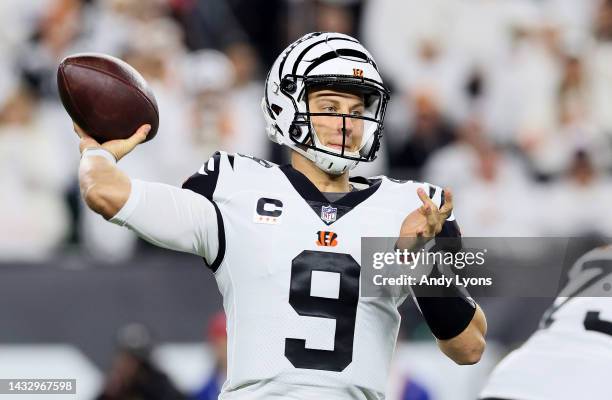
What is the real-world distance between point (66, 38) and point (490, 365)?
3964 mm

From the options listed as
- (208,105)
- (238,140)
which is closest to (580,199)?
Result: (238,140)

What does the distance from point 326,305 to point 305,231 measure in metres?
0.24

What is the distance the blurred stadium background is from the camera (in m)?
7.33

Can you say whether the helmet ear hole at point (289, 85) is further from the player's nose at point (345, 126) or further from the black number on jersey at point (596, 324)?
the black number on jersey at point (596, 324)

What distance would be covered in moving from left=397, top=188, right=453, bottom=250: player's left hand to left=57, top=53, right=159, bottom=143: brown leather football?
0.90 meters

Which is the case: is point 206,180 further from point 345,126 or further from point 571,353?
point 571,353

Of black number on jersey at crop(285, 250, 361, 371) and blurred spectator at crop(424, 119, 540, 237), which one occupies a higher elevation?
blurred spectator at crop(424, 119, 540, 237)

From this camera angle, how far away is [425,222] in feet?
12.2

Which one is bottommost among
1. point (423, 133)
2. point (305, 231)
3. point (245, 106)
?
point (305, 231)

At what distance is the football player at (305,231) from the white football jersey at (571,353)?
16cm

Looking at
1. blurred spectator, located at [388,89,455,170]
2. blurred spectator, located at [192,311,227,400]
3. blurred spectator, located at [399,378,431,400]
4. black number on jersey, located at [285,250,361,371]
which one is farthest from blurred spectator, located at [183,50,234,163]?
black number on jersey, located at [285,250,361,371]

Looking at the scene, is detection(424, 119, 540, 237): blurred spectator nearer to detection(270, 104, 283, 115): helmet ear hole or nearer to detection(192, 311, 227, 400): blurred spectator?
detection(192, 311, 227, 400): blurred spectator

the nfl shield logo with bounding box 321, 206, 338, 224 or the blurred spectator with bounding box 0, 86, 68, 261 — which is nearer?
the nfl shield logo with bounding box 321, 206, 338, 224

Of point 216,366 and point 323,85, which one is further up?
point 323,85
